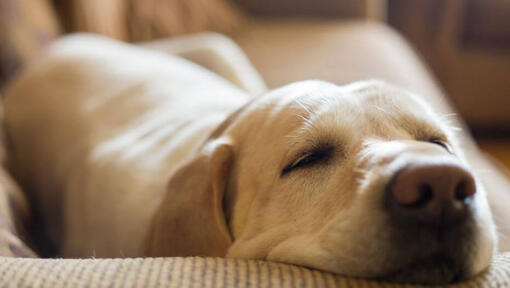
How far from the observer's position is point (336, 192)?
1109 mm

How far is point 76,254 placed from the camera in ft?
5.97

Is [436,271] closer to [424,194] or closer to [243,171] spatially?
[424,194]

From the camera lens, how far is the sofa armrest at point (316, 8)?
Result: 3.79 metres

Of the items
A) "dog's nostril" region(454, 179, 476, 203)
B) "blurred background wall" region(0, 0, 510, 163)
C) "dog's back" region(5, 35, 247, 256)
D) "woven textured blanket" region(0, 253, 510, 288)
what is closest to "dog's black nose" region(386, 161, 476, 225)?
"dog's nostril" region(454, 179, 476, 203)

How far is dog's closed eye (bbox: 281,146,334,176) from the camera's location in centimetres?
122

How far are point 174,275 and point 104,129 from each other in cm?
135

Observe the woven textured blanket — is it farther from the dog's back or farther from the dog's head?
the dog's back

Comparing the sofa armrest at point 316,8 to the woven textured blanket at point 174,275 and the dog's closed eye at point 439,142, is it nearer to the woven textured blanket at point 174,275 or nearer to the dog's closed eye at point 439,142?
the dog's closed eye at point 439,142

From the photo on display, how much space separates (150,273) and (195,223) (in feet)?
1.41

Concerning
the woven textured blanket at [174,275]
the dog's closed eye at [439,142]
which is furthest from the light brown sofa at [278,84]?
the dog's closed eye at [439,142]

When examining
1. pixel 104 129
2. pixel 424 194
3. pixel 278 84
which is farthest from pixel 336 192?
pixel 278 84

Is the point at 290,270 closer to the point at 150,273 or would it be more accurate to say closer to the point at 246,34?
the point at 150,273

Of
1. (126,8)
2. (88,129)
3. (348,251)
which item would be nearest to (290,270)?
(348,251)

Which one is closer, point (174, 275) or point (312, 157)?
point (174, 275)
